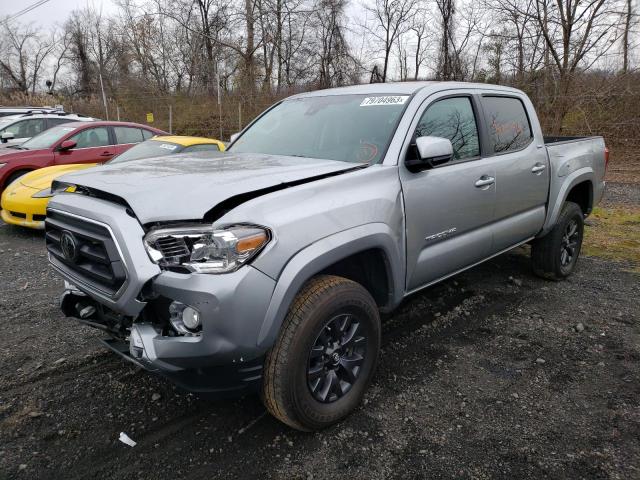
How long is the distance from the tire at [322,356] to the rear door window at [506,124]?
2020mm

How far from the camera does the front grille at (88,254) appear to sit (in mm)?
2160

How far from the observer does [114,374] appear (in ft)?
10.5

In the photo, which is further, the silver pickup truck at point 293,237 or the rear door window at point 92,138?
the rear door window at point 92,138

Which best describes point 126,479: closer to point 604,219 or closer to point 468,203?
point 468,203

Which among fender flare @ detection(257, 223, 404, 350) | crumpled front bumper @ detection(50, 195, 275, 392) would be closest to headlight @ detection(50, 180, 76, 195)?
crumpled front bumper @ detection(50, 195, 275, 392)

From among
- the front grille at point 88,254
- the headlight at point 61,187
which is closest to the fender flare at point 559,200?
the front grille at point 88,254

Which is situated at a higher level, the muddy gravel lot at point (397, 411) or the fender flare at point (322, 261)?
the fender flare at point (322, 261)

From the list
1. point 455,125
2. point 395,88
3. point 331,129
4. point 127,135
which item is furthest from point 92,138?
point 455,125

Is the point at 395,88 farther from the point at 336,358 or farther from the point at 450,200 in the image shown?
the point at 336,358

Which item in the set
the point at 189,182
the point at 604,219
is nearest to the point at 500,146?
the point at 189,182

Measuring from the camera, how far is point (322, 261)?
2348 mm

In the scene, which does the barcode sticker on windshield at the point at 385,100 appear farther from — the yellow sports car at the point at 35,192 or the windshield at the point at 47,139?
the windshield at the point at 47,139

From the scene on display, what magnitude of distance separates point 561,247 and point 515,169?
1425 millimetres

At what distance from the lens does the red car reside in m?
7.77
